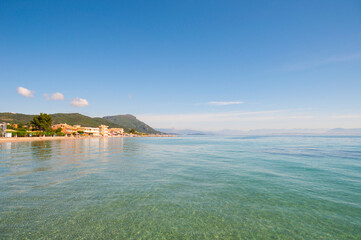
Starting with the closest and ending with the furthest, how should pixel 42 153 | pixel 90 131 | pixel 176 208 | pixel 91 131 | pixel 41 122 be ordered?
pixel 176 208 < pixel 42 153 < pixel 41 122 < pixel 90 131 < pixel 91 131

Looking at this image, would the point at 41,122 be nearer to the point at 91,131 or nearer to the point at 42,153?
the point at 91,131

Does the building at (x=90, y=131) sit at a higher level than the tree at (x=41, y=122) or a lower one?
lower

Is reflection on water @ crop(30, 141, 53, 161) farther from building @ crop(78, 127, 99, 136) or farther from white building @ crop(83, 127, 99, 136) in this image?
white building @ crop(83, 127, 99, 136)

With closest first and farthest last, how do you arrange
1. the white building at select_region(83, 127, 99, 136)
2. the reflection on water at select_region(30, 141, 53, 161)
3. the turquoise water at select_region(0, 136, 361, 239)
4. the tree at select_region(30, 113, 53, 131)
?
the turquoise water at select_region(0, 136, 361, 239), the reflection on water at select_region(30, 141, 53, 161), the tree at select_region(30, 113, 53, 131), the white building at select_region(83, 127, 99, 136)

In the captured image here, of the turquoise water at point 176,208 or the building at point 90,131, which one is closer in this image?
the turquoise water at point 176,208

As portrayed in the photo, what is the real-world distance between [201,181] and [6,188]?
503 inches

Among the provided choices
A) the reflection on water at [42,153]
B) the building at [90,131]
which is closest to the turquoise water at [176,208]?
the reflection on water at [42,153]

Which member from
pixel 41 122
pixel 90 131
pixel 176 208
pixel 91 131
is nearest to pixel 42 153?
pixel 176 208

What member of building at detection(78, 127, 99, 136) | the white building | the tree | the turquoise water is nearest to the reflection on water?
the turquoise water

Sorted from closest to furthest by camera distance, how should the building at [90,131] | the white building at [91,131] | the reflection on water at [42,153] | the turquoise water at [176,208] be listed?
the turquoise water at [176,208] < the reflection on water at [42,153] < the building at [90,131] < the white building at [91,131]

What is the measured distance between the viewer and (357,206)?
29.2 feet

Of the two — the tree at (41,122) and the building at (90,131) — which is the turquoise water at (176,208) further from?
the building at (90,131)

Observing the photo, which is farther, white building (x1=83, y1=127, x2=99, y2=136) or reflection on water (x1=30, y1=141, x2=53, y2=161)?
white building (x1=83, y1=127, x2=99, y2=136)

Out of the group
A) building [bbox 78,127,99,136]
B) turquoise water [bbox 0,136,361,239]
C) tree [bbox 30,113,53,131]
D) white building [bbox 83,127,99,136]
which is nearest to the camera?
turquoise water [bbox 0,136,361,239]
